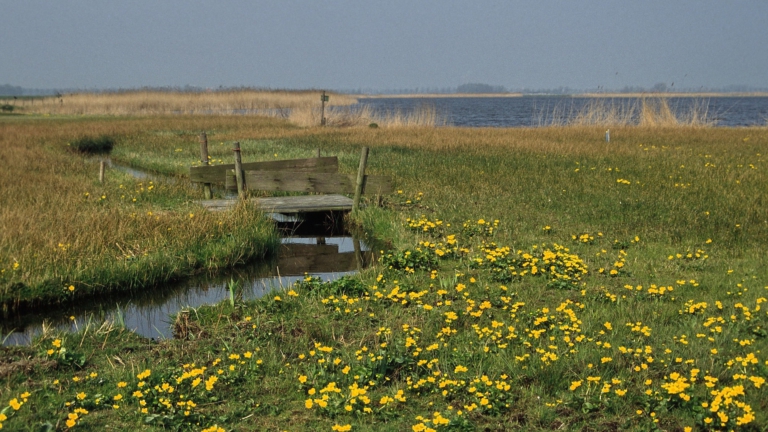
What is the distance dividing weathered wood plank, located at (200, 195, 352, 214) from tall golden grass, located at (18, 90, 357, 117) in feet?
122

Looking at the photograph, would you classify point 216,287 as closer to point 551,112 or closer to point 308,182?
point 308,182

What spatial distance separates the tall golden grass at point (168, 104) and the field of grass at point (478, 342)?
137 feet

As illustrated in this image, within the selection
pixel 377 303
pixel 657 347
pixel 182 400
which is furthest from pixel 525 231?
pixel 182 400

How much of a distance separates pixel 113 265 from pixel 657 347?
7520mm

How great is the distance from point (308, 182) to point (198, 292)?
4.31m

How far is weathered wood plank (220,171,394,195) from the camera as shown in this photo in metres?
13.6

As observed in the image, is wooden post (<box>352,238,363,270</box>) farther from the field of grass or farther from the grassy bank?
the grassy bank

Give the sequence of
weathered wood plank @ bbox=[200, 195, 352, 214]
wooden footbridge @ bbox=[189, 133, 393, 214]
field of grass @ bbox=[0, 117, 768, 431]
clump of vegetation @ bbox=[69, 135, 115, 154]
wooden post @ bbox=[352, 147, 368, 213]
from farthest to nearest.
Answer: clump of vegetation @ bbox=[69, 135, 115, 154] < wooden post @ bbox=[352, 147, 368, 213] < wooden footbridge @ bbox=[189, 133, 393, 214] < weathered wood plank @ bbox=[200, 195, 352, 214] < field of grass @ bbox=[0, 117, 768, 431]

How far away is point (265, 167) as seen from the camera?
15.4 meters

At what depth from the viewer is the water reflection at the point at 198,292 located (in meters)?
8.59

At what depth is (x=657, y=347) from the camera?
6523mm

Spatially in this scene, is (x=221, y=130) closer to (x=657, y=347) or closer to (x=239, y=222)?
(x=239, y=222)

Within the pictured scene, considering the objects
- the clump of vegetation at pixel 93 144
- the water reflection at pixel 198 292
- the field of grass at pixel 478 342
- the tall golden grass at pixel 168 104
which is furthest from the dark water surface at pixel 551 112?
the water reflection at pixel 198 292

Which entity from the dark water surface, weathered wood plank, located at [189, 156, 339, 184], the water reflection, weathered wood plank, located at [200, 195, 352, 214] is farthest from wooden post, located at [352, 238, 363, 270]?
the dark water surface
